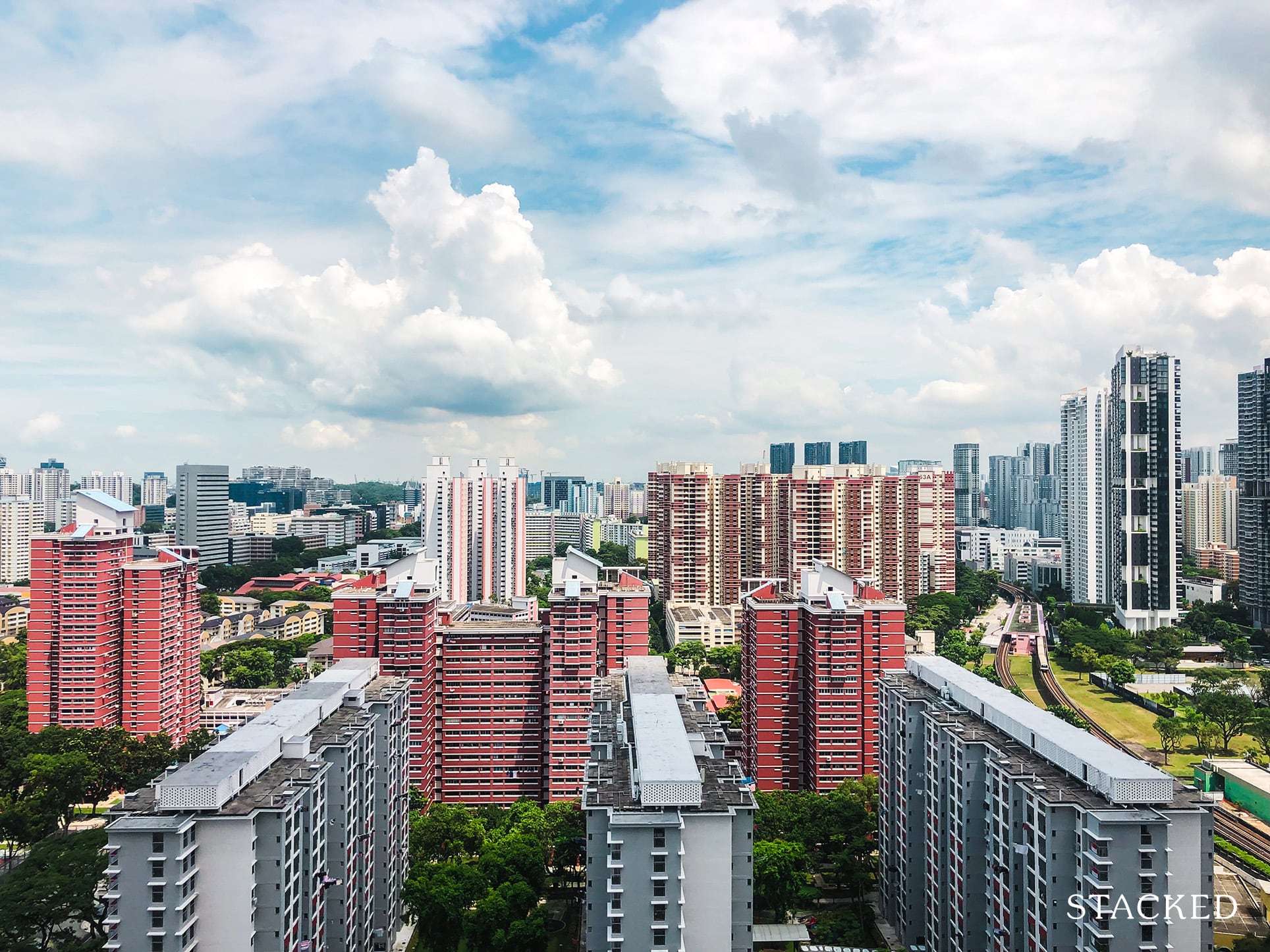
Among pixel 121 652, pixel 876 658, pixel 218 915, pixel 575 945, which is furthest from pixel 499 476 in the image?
pixel 218 915

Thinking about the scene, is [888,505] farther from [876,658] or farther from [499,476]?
[876,658]

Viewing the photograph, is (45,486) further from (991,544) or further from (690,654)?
(991,544)

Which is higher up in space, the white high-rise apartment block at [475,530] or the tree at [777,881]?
the white high-rise apartment block at [475,530]

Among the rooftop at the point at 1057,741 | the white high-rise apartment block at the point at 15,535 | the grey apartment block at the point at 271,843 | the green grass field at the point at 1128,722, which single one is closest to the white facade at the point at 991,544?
the green grass field at the point at 1128,722

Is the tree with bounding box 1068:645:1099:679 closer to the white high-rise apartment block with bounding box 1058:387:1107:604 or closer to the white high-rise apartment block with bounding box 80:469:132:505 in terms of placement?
the white high-rise apartment block with bounding box 1058:387:1107:604

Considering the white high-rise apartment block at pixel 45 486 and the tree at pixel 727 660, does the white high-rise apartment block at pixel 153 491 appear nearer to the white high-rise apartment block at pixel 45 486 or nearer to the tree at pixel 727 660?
the white high-rise apartment block at pixel 45 486

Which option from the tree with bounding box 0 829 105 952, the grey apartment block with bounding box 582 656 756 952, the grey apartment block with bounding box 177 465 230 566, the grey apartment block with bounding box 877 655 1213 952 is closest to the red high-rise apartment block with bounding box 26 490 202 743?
the tree with bounding box 0 829 105 952
